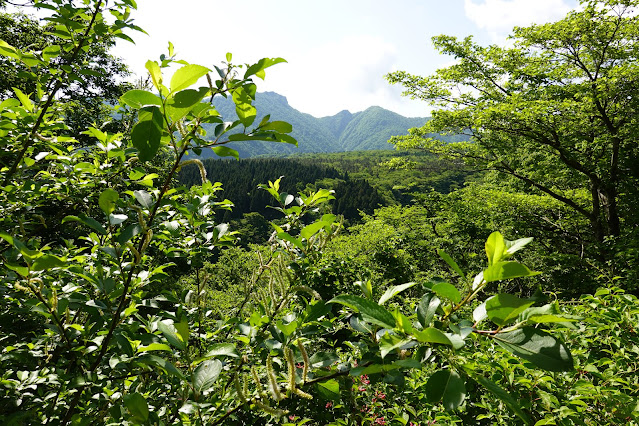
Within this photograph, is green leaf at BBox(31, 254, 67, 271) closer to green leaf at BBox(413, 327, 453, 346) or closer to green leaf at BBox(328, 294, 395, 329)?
green leaf at BBox(328, 294, 395, 329)

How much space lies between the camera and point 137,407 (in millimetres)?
814

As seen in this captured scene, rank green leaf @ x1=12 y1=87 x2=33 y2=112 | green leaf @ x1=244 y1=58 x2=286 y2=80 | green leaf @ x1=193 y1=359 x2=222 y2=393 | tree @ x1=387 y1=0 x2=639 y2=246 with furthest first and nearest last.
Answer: tree @ x1=387 y1=0 x2=639 y2=246
green leaf @ x1=12 y1=87 x2=33 y2=112
green leaf @ x1=193 y1=359 x2=222 y2=393
green leaf @ x1=244 y1=58 x2=286 y2=80

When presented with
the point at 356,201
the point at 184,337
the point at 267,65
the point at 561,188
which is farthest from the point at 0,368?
the point at 356,201

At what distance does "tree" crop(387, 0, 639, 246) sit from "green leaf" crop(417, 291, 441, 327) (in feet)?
30.6

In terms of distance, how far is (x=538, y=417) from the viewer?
1929mm

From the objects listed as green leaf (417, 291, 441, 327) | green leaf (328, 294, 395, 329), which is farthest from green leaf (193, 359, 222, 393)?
green leaf (417, 291, 441, 327)

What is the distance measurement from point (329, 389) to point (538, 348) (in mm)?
548

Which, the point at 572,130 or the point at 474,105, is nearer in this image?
the point at 572,130

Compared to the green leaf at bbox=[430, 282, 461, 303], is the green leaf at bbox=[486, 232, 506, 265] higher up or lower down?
higher up

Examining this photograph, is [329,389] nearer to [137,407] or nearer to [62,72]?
[137,407]

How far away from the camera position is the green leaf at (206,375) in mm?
908

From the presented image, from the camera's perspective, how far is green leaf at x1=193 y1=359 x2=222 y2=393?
2.98 feet

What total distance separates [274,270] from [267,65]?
798mm

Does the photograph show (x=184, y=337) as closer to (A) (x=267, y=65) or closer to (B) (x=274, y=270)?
(B) (x=274, y=270)
